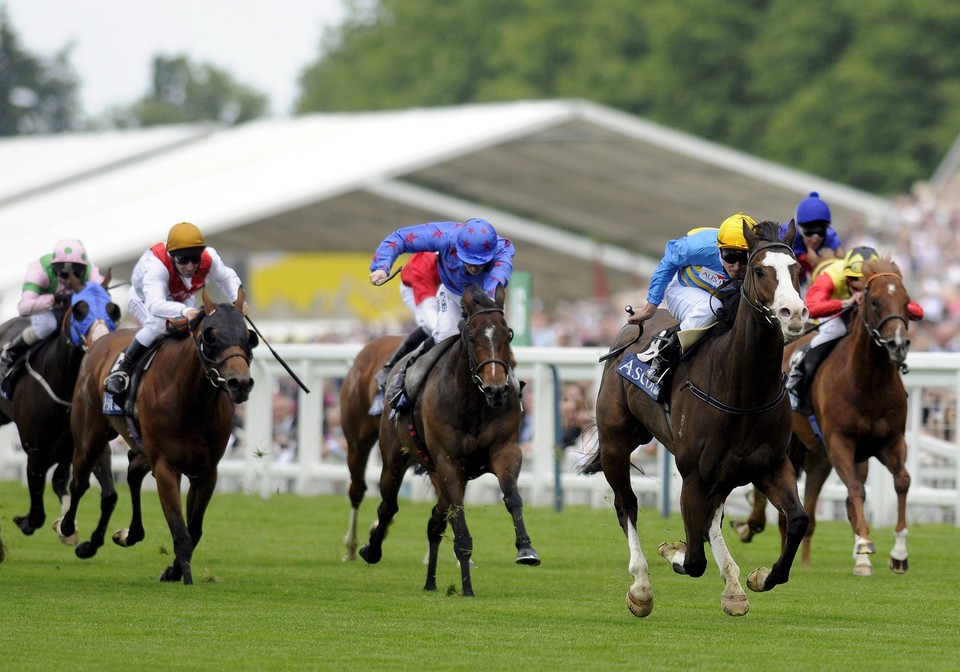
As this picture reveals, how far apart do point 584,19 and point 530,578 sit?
42.2 meters

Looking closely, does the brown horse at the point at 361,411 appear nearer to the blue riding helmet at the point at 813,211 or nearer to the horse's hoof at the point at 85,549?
the horse's hoof at the point at 85,549

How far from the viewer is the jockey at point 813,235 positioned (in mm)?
11062

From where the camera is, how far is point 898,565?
34.1 feet

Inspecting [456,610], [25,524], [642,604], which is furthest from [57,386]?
[642,604]

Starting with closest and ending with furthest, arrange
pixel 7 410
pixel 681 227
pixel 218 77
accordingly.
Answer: pixel 7 410 < pixel 681 227 < pixel 218 77

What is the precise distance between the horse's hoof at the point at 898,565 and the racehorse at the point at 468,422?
2.49m

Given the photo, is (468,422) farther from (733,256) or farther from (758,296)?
(758,296)

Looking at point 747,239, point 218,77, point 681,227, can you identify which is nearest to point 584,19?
point 681,227

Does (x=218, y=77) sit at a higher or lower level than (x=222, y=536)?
lower

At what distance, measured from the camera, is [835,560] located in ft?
37.2

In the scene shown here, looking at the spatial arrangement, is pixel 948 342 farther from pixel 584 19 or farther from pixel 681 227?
pixel 584 19

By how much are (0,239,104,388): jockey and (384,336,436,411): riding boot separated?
2.57 meters

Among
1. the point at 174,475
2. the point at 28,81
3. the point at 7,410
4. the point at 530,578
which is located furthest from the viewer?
the point at 28,81

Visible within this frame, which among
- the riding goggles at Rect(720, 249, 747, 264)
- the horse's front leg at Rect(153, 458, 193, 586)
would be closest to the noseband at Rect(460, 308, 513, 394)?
the riding goggles at Rect(720, 249, 747, 264)
